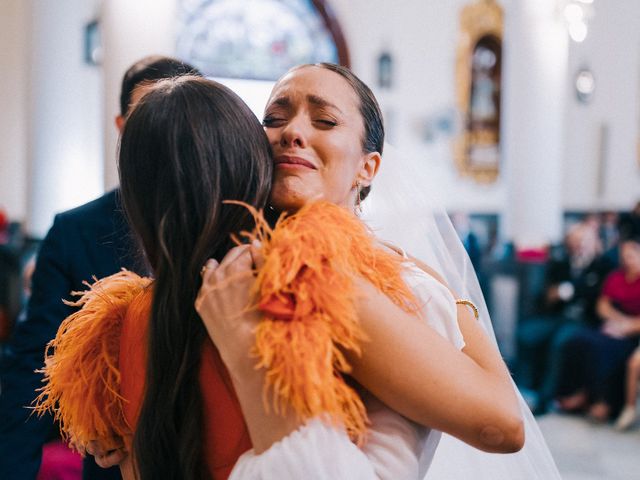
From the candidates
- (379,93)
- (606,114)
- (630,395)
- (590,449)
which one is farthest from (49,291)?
(606,114)

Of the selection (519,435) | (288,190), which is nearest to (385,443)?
(519,435)

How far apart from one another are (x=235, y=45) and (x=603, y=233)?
5.80 metres

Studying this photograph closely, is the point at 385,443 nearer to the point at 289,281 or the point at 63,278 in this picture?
the point at 289,281

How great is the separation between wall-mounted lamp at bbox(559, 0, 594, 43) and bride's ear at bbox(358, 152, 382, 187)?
6762 millimetres

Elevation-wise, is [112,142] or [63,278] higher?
[112,142]

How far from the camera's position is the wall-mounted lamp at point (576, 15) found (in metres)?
7.35

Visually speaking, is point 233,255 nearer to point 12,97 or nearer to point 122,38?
point 122,38

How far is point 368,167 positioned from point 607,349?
15.9ft

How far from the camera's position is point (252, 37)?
870cm

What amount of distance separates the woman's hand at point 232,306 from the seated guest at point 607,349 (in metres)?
5.20

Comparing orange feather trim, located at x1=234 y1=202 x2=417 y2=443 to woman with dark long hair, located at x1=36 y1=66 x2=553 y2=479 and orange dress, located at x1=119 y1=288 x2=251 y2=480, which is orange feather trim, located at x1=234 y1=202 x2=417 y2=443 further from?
orange dress, located at x1=119 y1=288 x2=251 y2=480

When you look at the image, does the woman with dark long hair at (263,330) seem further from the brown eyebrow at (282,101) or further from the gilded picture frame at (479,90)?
the gilded picture frame at (479,90)

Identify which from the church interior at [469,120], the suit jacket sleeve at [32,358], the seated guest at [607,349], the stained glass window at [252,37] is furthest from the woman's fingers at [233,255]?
the stained glass window at [252,37]

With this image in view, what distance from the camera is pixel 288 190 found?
1199 mm
